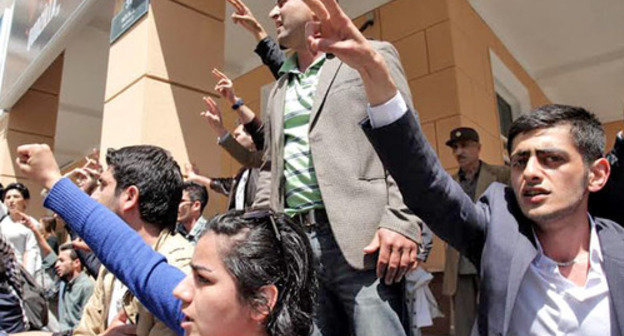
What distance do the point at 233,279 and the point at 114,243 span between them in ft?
1.52

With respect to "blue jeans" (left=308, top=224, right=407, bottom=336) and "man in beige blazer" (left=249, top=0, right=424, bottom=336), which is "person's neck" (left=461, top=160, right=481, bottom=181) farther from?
"blue jeans" (left=308, top=224, right=407, bottom=336)

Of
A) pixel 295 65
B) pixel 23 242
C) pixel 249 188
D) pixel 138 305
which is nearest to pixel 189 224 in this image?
pixel 249 188

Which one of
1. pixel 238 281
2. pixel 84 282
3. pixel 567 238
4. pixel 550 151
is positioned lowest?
pixel 84 282

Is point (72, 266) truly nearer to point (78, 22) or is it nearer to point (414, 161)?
point (78, 22)

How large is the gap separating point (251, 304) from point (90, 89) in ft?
24.3

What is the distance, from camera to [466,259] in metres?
3.27

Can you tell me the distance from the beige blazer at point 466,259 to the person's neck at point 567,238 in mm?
1984

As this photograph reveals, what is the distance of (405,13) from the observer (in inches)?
208

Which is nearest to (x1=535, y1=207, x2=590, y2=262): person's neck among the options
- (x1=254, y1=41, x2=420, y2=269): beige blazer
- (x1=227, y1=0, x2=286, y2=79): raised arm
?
(x1=254, y1=41, x2=420, y2=269): beige blazer

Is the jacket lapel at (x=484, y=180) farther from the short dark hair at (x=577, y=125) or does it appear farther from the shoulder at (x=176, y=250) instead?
the shoulder at (x=176, y=250)

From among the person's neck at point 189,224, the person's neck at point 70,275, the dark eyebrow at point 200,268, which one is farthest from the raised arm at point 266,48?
the person's neck at point 70,275

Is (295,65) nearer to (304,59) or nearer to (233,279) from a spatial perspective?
(304,59)

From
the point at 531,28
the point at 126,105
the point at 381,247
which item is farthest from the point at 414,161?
the point at 531,28

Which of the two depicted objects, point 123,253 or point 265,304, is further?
point 123,253
